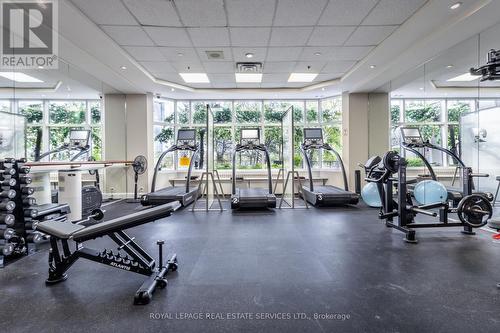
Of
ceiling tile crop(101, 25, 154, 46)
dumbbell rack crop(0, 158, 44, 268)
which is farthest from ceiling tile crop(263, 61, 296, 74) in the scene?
dumbbell rack crop(0, 158, 44, 268)

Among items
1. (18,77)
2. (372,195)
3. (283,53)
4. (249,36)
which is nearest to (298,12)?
(249,36)

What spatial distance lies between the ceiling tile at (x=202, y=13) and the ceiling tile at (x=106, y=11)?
81 cm

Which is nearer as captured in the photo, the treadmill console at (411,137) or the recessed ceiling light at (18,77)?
the recessed ceiling light at (18,77)

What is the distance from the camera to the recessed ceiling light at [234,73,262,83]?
6.08 m

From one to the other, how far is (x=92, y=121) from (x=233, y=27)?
5.31 metres

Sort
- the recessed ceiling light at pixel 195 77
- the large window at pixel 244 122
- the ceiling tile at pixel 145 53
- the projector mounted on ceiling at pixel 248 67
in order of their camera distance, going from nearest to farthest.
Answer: the ceiling tile at pixel 145 53 → the projector mounted on ceiling at pixel 248 67 → the recessed ceiling light at pixel 195 77 → the large window at pixel 244 122

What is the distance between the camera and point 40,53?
4.30 meters

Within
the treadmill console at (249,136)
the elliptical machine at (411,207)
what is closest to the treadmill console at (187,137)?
the treadmill console at (249,136)

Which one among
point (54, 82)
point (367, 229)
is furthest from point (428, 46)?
point (54, 82)

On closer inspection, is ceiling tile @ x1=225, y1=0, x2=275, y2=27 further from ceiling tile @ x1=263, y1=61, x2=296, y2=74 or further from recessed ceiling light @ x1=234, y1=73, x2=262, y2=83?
recessed ceiling light @ x1=234, y1=73, x2=262, y2=83

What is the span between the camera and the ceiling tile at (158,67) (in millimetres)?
5323

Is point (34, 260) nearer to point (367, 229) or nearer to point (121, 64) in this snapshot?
point (121, 64)

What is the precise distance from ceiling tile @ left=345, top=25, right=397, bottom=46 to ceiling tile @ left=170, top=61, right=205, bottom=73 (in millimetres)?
3206

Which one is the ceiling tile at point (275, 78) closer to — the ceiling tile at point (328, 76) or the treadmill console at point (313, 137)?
the ceiling tile at point (328, 76)
